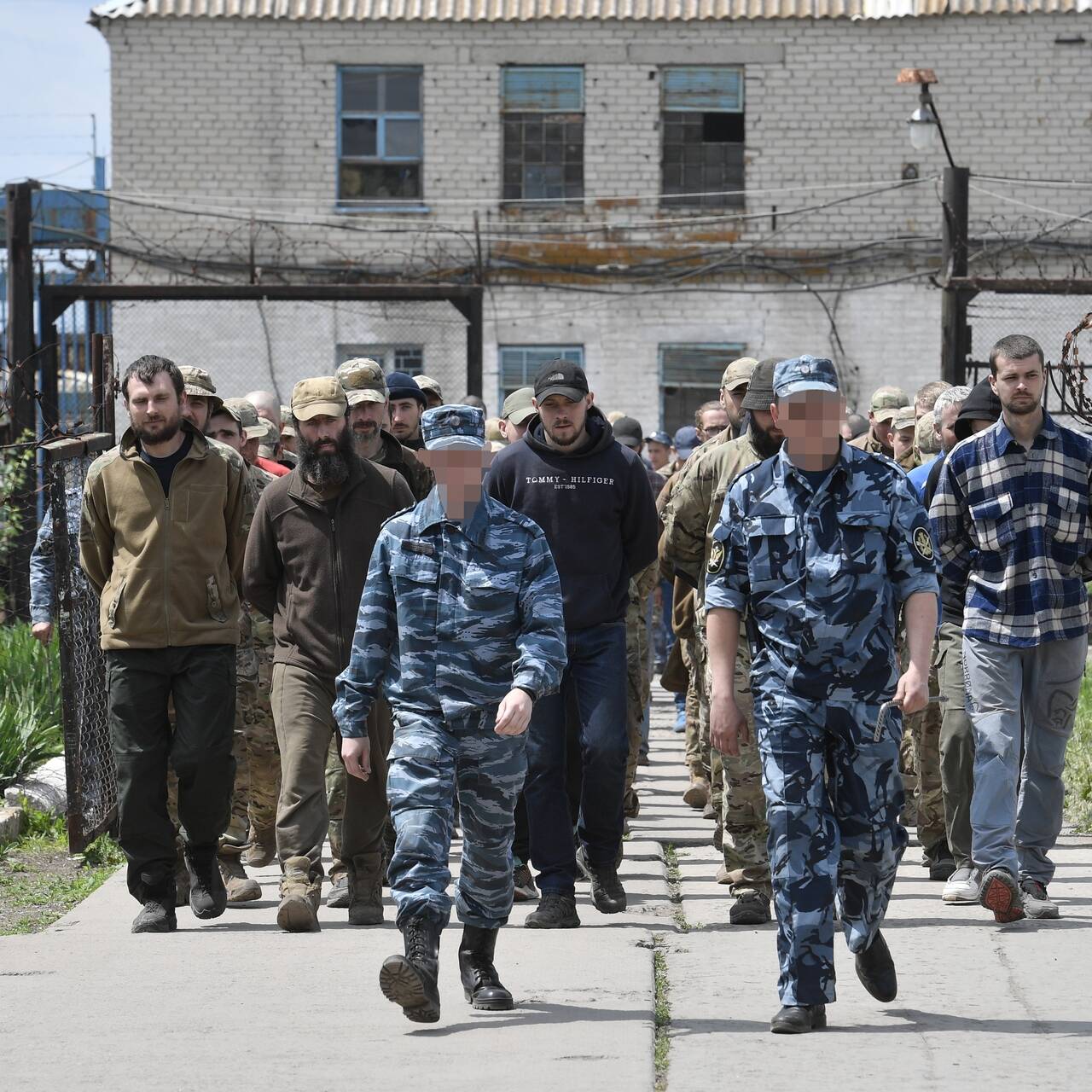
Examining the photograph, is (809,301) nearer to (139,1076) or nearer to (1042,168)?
(1042,168)

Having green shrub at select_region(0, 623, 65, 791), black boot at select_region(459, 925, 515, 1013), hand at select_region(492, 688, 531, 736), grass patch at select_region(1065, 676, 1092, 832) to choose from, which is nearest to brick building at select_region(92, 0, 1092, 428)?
green shrub at select_region(0, 623, 65, 791)

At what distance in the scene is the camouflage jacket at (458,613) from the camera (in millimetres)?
5812

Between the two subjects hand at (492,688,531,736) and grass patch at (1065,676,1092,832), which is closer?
hand at (492,688,531,736)

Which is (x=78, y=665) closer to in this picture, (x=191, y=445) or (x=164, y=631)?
(x=164, y=631)

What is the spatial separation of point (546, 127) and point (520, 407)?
629 inches

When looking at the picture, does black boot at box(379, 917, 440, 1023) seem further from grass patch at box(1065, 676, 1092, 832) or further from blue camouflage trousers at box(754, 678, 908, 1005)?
grass patch at box(1065, 676, 1092, 832)

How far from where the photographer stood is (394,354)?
966 inches

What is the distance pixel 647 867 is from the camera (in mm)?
8695

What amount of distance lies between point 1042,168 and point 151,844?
19763 mm

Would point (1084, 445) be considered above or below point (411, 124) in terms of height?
below

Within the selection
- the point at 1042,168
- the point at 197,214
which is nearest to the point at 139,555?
the point at 197,214

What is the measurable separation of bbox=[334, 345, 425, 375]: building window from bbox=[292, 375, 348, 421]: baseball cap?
1681cm

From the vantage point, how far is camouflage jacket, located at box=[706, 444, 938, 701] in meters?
5.63

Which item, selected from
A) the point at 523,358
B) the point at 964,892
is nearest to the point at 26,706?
the point at 964,892
